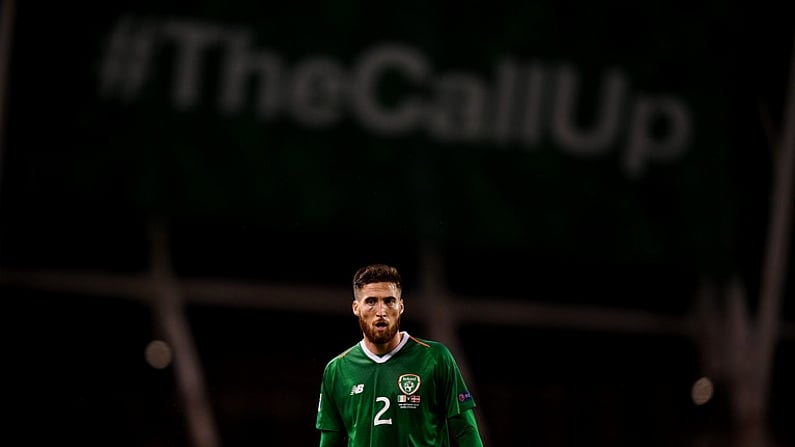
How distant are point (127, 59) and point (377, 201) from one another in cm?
261

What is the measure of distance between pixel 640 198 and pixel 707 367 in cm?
197

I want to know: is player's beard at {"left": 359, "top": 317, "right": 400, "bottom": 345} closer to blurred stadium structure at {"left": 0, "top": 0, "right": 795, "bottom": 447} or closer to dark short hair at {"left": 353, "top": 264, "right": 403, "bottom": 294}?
dark short hair at {"left": 353, "top": 264, "right": 403, "bottom": 294}

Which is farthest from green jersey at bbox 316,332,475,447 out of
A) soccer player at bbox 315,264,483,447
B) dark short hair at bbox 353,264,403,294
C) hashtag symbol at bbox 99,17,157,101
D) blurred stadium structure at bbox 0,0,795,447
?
hashtag symbol at bbox 99,17,157,101

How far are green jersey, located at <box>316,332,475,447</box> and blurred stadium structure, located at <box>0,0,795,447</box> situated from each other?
18.4 ft

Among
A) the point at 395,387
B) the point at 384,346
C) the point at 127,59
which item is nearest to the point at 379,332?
the point at 384,346

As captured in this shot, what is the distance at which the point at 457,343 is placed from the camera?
39.8 feet

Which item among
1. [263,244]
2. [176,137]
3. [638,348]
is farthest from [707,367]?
[176,137]

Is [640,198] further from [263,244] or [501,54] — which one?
[263,244]

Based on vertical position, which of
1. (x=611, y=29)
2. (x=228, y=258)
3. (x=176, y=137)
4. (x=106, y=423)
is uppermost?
(x=611, y=29)

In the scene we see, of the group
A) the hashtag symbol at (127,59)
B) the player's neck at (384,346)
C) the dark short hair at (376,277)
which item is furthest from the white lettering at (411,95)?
the dark short hair at (376,277)

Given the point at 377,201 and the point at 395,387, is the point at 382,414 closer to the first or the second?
the point at 395,387

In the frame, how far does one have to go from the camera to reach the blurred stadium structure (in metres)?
10.9

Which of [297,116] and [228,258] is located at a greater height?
[297,116]

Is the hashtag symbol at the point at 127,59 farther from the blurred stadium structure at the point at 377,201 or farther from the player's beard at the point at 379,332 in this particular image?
the player's beard at the point at 379,332
